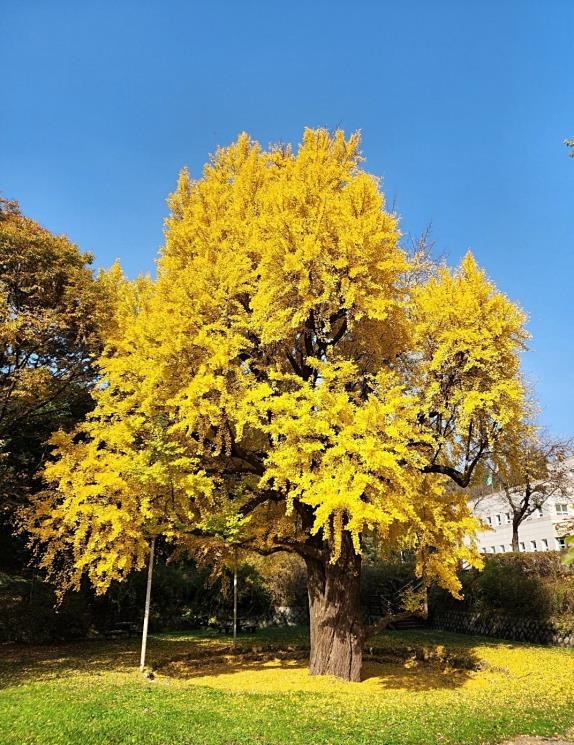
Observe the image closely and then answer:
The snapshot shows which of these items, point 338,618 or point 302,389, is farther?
point 338,618

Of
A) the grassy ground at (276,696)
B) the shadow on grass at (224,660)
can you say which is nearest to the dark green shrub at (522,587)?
the grassy ground at (276,696)

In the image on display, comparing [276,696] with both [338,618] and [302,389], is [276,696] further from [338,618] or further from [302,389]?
[302,389]

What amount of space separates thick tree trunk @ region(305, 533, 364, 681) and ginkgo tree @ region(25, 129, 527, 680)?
3 centimetres

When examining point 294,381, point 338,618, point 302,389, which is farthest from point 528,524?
point 302,389

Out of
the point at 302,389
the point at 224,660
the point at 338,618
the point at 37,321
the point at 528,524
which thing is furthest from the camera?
the point at 528,524

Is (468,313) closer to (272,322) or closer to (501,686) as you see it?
(272,322)

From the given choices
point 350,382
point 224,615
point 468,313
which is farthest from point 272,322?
point 224,615

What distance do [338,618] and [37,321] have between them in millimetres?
8429

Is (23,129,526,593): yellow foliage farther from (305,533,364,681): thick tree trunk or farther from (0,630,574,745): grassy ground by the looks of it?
(0,630,574,745): grassy ground

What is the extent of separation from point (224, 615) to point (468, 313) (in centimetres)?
1472

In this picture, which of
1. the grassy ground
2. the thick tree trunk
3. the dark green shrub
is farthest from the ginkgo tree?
the dark green shrub

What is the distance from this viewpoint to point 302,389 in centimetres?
870

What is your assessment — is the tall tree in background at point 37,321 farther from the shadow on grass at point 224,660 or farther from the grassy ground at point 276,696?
the grassy ground at point 276,696

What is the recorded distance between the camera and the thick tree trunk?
31.7 ft
